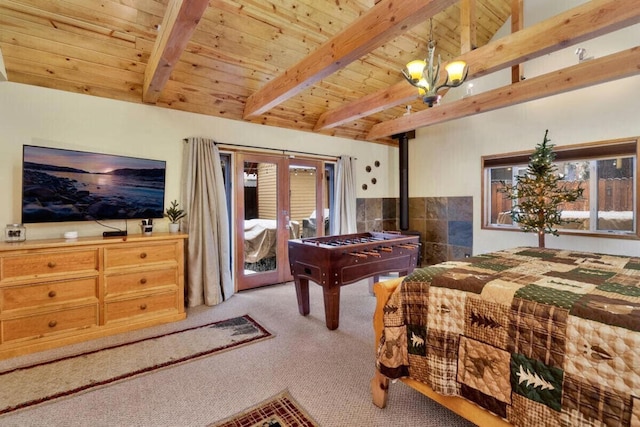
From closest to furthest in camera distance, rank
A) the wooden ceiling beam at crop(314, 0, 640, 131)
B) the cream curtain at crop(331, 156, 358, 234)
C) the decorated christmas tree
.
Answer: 1. the wooden ceiling beam at crop(314, 0, 640, 131)
2. the decorated christmas tree
3. the cream curtain at crop(331, 156, 358, 234)

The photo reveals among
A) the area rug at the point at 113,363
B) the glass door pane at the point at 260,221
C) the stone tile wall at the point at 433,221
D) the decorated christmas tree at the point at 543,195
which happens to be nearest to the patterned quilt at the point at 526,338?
the area rug at the point at 113,363

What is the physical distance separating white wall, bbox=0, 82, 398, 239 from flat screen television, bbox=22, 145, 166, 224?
20cm

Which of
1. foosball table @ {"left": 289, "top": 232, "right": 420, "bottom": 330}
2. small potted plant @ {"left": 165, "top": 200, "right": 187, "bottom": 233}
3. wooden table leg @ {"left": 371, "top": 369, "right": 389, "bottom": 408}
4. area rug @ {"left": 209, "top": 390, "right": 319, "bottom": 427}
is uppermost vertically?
small potted plant @ {"left": 165, "top": 200, "right": 187, "bottom": 233}

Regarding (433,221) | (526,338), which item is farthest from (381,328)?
(433,221)

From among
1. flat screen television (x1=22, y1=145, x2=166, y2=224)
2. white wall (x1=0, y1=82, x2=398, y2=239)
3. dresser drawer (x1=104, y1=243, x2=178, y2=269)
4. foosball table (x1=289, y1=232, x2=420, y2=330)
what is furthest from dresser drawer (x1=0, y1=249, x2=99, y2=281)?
foosball table (x1=289, y1=232, x2=420, y2=330)

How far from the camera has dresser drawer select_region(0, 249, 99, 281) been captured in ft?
7.90

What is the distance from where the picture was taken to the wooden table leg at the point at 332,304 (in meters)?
2.82

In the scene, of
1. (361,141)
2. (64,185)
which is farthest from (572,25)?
(64,185)

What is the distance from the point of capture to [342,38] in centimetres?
250

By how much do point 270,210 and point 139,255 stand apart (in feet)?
6.37

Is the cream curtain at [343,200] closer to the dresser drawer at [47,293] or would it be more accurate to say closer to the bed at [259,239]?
the bed at [259,239]

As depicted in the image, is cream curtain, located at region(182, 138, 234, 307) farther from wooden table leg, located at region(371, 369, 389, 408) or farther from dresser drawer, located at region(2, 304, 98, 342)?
wooden table leg, located at region(371, 369, 389, 408)

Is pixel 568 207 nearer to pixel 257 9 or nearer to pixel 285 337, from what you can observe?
pixel 285 337

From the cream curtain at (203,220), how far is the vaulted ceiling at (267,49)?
0.63 meters
